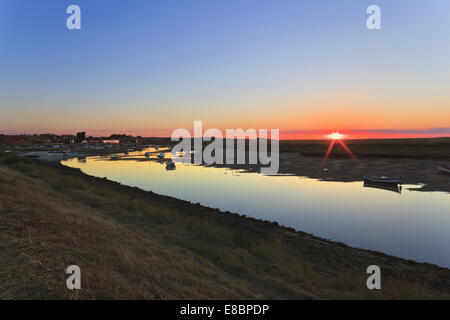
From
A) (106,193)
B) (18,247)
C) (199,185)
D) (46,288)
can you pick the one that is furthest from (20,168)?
(46,288)

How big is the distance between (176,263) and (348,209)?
1951cm

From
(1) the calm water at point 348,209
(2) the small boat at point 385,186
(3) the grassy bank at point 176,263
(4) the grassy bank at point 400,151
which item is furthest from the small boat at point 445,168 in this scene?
(3) the grassy bank at point 176,263

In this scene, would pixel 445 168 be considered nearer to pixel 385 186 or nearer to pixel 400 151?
pixel 385 186

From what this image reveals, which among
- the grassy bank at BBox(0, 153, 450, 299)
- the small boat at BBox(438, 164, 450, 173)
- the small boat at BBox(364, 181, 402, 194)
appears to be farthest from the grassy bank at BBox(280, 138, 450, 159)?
the grassy bank at BBox(0, 153, 450, 299)

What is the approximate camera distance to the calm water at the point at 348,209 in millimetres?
15680

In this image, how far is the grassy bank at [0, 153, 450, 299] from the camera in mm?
6305

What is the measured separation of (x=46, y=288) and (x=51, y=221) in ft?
17.8

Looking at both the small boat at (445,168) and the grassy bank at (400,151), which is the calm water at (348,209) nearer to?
the small boat at (445,168)

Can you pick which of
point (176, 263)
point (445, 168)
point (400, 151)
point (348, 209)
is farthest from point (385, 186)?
point (400, 151)

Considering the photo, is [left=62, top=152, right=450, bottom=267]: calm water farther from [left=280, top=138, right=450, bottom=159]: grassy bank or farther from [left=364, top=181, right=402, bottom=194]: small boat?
[left=280, top=138, right=450, bottom=159]: grassy bank

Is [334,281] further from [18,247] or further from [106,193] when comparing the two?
[106,193]

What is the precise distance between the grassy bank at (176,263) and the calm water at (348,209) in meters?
3.39

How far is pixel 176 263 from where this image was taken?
8.43 m
